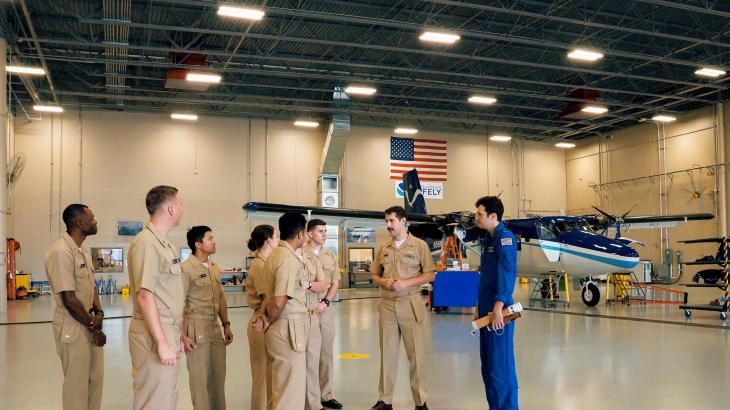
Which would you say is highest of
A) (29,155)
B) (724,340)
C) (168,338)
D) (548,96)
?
(548,96)

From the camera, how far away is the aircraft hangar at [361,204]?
4.39m

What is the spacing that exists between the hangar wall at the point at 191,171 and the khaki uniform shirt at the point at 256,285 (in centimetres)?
1834

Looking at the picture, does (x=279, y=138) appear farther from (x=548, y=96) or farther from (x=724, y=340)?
(x=724, y=340)

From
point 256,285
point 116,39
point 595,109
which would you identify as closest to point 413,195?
point 595,109

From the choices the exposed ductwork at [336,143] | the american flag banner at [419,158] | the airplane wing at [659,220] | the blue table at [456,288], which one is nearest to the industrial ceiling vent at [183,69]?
the exposed ductwork at [336,143]

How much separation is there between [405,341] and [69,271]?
2.73 meters

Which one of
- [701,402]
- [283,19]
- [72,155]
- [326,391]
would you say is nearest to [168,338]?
[326,391]

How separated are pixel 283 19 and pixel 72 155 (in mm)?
10651

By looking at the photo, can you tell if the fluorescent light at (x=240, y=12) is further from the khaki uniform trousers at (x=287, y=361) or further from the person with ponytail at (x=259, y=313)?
the khaki uniform trousers at (x=287, y=361)

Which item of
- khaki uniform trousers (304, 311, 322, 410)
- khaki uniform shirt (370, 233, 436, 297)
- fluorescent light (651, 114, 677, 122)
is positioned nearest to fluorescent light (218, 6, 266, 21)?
khaki uniform shirt (370, 233, 436, 297)

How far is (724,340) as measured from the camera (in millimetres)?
8828

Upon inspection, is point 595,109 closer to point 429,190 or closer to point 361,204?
point 429,190

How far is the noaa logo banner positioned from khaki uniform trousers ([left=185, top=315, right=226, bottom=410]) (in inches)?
825

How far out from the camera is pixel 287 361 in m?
3.75
